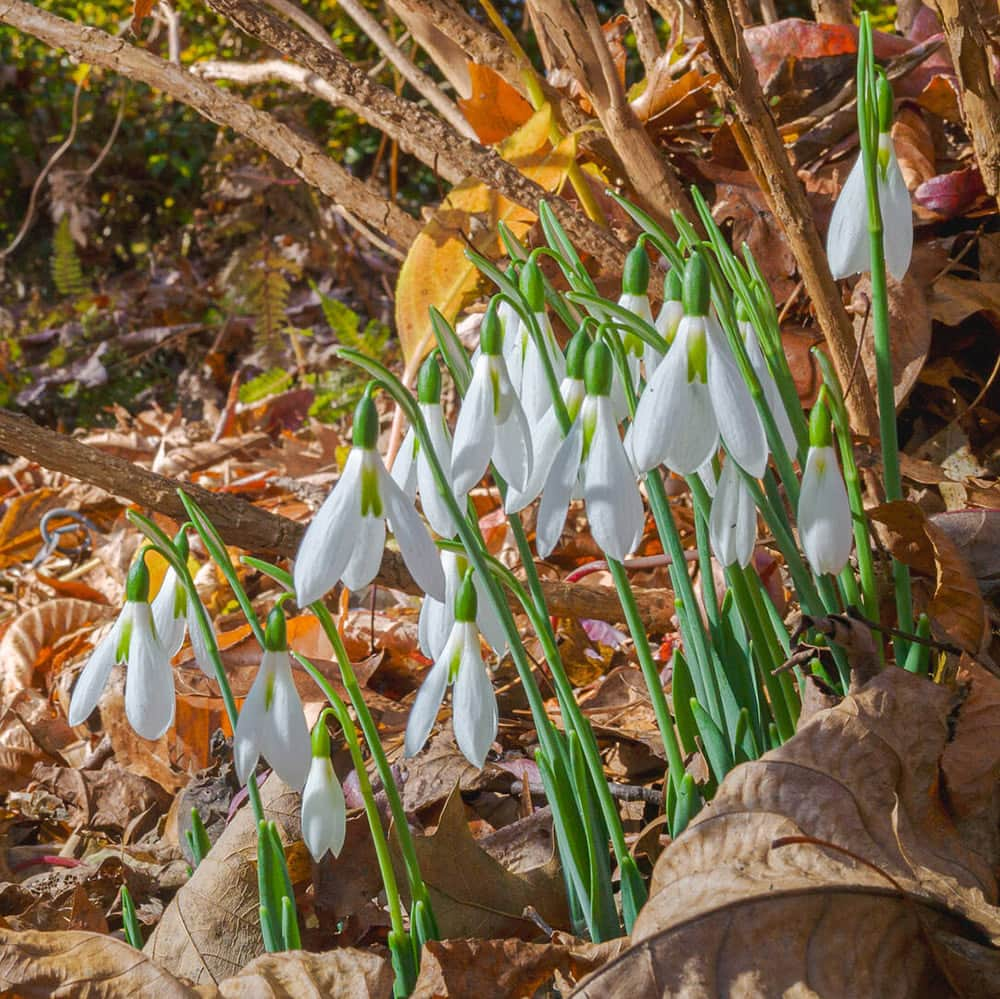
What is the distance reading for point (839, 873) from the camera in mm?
946

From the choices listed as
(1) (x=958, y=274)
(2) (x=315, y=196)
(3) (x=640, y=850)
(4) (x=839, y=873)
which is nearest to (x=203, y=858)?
(3) (x=640, y=850)

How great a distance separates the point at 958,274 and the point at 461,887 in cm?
156

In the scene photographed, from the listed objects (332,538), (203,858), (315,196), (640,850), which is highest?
(315,196)

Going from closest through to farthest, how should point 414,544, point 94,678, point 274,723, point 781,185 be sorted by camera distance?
point 414,544 < point 274,723 < point 94,678 < point 781,185

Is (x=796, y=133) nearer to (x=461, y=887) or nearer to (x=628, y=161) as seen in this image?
(x=628, y=161)

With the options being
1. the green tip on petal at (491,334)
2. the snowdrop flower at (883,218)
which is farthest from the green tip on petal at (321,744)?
the snowdrop flower at (883,218)

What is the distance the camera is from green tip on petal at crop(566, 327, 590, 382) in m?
1.01

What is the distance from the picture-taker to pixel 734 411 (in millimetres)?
946

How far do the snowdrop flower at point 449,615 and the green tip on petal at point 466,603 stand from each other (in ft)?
0.21

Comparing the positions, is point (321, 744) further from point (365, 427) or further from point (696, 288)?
point (696, 288)

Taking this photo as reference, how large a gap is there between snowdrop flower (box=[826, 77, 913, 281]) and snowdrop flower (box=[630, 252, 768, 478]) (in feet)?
0.70

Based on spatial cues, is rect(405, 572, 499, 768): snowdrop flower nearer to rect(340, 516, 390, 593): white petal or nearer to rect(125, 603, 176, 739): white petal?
rect(340, 516, 390, 593): white petal

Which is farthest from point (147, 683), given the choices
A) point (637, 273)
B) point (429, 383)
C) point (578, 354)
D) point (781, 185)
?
point (781, 185)

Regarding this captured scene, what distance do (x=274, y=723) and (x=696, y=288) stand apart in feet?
1.72
